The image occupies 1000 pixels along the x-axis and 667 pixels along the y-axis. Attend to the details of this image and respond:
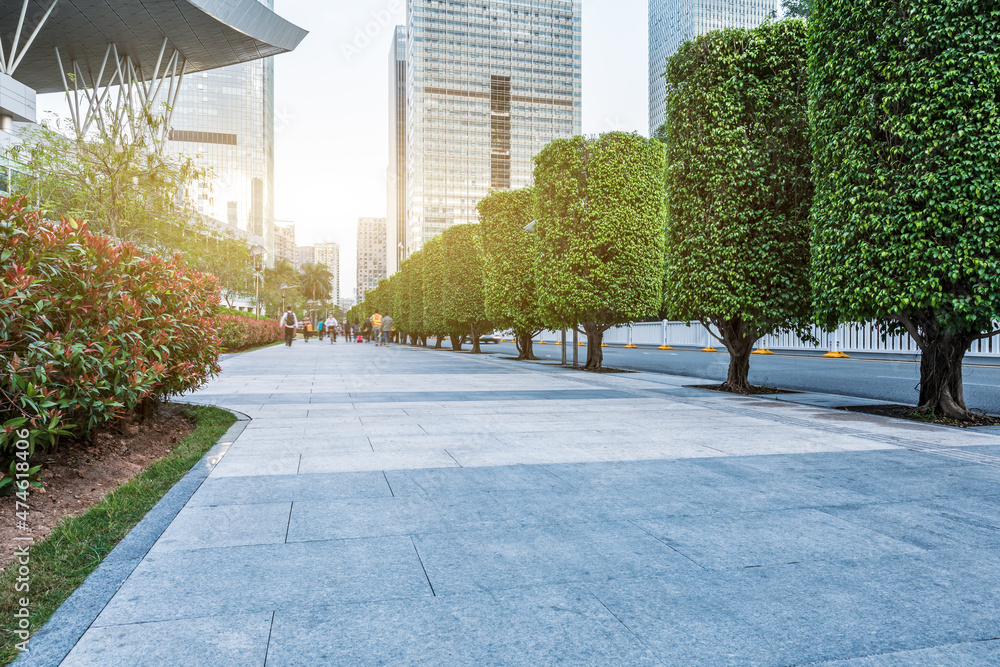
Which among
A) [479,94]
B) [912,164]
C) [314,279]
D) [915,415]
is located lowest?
[915,415]

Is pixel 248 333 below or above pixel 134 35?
below

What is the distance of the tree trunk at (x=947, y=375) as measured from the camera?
24.6ft

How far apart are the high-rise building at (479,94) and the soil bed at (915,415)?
5441 inches

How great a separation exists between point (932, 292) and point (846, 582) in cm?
530

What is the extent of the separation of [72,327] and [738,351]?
9613 millimetres

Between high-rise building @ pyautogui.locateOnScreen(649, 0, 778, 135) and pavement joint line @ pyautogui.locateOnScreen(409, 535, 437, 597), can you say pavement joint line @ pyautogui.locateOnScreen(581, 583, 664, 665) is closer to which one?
pavement joint line @ pyautogui.locateOnScreen(409, 535, 437, 597)

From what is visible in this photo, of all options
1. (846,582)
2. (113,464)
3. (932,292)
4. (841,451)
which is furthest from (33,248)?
(932,292)

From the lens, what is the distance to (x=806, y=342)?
44.6ft

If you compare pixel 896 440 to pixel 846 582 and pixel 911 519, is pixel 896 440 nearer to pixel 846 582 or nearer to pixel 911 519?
pixel 911 519

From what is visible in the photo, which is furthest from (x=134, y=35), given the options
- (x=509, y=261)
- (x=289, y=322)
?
(x=509, y=261)

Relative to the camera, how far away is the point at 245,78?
506 feet

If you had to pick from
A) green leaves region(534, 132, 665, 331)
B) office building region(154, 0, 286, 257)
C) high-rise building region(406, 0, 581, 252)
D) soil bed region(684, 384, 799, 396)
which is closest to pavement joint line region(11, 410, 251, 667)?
soil bed region(684, 384, 799, 396)

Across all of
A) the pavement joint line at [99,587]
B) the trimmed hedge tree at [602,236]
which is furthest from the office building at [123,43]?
the pavement joint line at [99,587]

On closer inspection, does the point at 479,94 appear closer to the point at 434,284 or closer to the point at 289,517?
the point at 434,284
